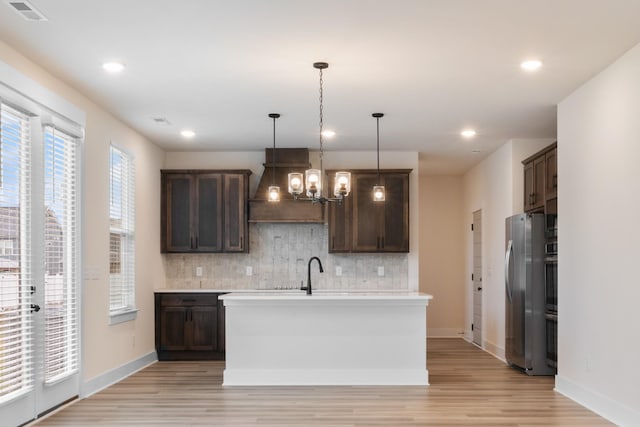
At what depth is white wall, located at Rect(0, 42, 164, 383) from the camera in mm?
5820

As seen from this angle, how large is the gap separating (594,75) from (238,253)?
16.5ft

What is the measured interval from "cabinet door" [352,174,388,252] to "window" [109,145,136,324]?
282 cm

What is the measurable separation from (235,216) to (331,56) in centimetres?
403

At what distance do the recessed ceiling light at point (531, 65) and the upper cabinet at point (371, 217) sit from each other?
3462 mm

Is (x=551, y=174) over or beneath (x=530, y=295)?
over

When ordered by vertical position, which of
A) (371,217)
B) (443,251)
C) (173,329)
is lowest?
(173,329)

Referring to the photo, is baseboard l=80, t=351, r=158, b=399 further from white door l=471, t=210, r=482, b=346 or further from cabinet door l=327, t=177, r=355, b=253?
white door l=471, t=210, r=482, b=346

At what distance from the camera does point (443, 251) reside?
441 inches

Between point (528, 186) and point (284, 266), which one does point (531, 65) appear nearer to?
point (528, 186)

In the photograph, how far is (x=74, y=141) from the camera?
19.2 ft

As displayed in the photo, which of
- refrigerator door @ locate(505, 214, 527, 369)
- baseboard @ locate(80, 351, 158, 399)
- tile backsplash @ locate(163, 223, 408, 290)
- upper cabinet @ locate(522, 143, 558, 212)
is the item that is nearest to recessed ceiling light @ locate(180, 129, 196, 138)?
tile backsplash @ locate(163, 223, 408, 290)

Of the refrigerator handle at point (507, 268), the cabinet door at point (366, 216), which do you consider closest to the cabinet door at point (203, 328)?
the cabinet door at point (366, 216)

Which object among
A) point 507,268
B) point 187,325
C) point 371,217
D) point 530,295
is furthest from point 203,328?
point 530,295

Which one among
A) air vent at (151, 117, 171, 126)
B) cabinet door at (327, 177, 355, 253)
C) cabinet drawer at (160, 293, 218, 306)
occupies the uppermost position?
air vent at (151, 117, 171, 126)
